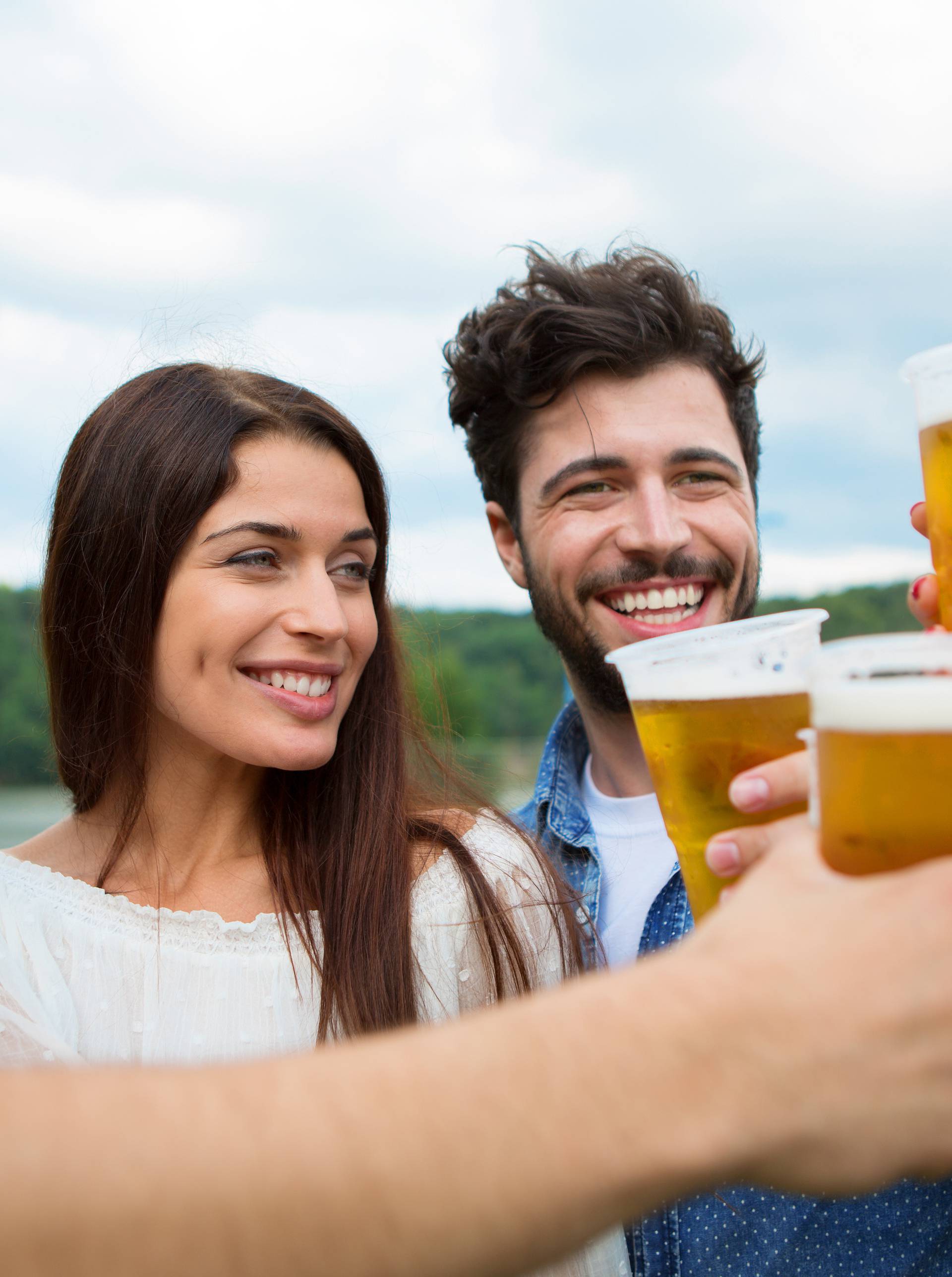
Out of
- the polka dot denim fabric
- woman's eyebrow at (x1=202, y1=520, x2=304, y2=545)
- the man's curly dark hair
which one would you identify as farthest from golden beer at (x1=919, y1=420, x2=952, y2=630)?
the man's curly dark hair

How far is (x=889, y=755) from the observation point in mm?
941

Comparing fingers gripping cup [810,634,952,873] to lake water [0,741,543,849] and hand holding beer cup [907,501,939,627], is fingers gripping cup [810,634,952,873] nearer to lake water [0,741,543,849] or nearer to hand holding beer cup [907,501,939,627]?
hand holding beer cup [907,501,939,627]

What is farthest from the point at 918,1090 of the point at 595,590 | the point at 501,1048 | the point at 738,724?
the point at 595,590

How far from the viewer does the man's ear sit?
3.61 meters

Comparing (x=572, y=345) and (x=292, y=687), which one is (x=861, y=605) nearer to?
(x=572, y=345)

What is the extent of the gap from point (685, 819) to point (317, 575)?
1435 mm

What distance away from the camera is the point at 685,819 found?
4.40 feet

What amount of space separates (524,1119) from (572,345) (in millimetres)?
2797

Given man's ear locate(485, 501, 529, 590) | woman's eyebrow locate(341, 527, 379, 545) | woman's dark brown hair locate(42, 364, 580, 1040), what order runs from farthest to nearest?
man's ear locate(485, 501, 529, 590) → woman's eyebrow locate(341, 527, 379, 545) → woman's dark brown hair locate(42, 364, 580, 1040)

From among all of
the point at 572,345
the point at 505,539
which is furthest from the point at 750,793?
the point at 505,539

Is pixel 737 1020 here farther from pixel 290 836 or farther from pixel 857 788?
pixel 290 836

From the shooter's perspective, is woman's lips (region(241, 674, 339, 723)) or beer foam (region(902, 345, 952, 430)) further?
woman's lips (region(241, 674, 339, 723))

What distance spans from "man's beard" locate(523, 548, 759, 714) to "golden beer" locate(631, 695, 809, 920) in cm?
158

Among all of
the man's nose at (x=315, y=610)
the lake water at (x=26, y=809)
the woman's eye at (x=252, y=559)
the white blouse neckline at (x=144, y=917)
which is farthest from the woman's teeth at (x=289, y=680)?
the lake water at (x=26, y=809)
